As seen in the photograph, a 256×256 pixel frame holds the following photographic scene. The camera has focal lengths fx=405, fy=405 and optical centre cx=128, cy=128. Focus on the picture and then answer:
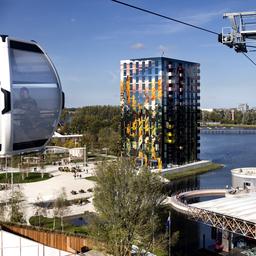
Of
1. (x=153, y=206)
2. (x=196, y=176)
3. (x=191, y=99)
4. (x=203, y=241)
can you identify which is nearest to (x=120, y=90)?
(x=191, y=99)

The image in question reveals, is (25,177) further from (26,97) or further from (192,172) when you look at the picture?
(26,97)

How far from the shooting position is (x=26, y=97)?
84.6 inches

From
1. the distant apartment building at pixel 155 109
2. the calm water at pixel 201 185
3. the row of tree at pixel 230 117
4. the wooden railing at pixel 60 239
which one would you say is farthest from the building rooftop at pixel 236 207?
the row of tree at pixel 230 117

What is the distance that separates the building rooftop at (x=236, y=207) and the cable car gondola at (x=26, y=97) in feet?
36.8

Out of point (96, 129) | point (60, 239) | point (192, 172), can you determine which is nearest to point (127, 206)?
point (60, 239)

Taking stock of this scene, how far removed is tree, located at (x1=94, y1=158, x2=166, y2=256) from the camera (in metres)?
11.0

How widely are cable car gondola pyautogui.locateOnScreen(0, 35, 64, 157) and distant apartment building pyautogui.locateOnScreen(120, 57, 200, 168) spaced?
101ft

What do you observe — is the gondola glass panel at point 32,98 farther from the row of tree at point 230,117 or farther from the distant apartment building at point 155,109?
the row of tree at point 230,117

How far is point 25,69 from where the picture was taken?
2.21 m

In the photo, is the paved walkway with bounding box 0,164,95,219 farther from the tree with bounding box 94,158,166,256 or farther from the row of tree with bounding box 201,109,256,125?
the row of tree with bounding box 201,109,256,125

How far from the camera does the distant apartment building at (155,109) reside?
33.9 metres

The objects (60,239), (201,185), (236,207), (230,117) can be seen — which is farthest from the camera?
(230,117)

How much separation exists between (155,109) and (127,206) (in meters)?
22.7

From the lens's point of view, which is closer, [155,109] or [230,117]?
[155,109]
